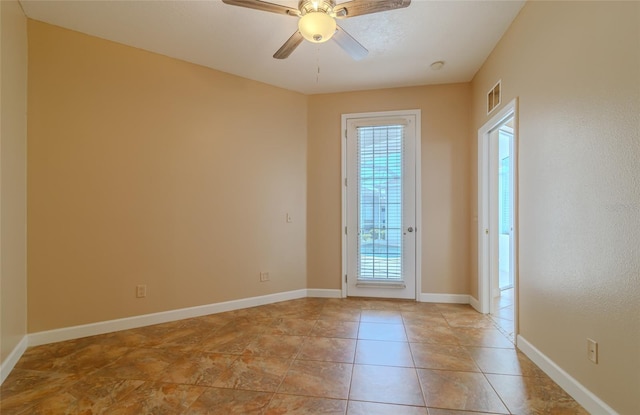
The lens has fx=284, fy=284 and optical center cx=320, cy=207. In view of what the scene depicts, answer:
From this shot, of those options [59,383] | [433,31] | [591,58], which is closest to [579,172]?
[591,58]

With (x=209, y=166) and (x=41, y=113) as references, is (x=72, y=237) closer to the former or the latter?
(x=41, y=113)

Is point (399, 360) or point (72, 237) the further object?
point (72, 237)

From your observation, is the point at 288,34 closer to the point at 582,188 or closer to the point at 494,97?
the point at 494,97

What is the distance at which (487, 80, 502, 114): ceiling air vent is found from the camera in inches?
110

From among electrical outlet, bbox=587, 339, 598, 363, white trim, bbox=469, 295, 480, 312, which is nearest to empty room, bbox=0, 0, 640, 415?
electrical outlet, bbox=587, 339, 598, 363

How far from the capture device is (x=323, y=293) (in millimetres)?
3971

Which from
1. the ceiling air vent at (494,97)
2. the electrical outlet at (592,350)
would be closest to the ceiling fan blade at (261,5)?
the ceiling air vent at (494,97)

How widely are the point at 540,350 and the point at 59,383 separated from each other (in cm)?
343

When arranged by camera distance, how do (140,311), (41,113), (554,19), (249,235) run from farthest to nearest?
(249,235) < (140,311) < (41,113) < (554,19)

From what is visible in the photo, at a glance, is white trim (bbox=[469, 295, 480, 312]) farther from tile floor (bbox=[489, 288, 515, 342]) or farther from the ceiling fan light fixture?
the ceiling fan light fixture

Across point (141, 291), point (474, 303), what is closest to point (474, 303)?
point (474, 303)

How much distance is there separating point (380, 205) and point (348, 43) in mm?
2173

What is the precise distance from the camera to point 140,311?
293 cm

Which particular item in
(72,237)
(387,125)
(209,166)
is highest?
(387,125)
